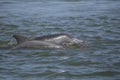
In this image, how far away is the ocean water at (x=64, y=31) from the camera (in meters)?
13.2

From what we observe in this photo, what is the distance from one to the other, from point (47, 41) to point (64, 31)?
161 inches

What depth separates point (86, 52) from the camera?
1556cm

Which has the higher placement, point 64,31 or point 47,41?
point 47,41

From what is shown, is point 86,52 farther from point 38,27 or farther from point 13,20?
point 13,20

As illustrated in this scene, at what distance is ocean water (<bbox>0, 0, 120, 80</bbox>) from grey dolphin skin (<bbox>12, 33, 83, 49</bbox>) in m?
0.39

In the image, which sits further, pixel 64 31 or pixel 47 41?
pixel 64 31

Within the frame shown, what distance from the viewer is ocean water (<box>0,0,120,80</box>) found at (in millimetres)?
13156

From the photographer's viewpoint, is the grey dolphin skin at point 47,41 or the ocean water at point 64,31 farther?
the grey dolphin skin at point 47,41

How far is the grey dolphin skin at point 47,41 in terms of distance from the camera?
16281 mm

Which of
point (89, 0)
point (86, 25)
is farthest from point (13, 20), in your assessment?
point (89, 0)

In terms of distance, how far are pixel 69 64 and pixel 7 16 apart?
12777 mm

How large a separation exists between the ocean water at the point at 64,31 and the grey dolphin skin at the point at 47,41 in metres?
0.39

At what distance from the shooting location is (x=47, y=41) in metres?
16.5

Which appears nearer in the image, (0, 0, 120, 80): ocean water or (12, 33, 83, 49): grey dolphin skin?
(0, 0, 120, 80): ocean water
